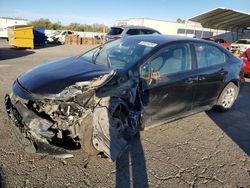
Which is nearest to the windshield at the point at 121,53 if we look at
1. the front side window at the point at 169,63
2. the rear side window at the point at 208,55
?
the front side window at the point at 169,63

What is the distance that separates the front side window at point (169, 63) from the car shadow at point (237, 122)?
140 centimetres

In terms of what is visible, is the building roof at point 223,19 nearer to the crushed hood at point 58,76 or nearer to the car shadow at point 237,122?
the car shadow at point 237,122

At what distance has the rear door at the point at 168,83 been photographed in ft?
11.6

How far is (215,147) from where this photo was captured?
3.76 meters

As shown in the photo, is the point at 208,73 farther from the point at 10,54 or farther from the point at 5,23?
the point at 5,23

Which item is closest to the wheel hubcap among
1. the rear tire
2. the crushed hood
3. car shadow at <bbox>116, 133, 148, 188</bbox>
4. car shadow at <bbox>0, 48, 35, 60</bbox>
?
the rear tire

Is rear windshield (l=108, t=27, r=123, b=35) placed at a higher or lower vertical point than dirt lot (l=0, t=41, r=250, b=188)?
higher

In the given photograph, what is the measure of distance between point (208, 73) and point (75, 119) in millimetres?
2652

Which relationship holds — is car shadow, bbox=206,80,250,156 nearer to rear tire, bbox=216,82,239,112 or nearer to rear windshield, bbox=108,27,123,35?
rear tire, bbox=216,82,239,112

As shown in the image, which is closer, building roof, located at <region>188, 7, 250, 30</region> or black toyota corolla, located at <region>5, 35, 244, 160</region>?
black toyota corolla, located at <region>5, 35, 244, 160</region>

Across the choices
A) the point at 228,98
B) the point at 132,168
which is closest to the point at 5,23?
the point at 228,98

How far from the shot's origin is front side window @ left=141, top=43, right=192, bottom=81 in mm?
3541

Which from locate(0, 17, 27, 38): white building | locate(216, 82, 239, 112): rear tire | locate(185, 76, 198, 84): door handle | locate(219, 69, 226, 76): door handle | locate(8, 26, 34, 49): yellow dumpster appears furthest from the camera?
locate(0, 17, 27, 38): white building

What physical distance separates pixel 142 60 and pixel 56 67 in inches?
50.7
